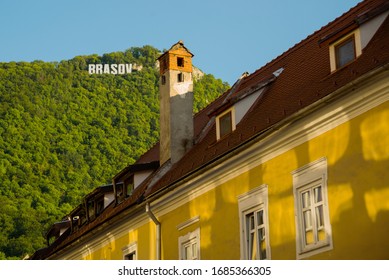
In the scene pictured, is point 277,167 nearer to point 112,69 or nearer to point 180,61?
point 180,61

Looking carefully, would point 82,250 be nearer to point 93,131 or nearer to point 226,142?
point 226,142

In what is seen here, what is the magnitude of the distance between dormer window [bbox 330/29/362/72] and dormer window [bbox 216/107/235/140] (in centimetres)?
421

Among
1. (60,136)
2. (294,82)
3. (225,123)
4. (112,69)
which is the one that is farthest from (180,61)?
(112,69)

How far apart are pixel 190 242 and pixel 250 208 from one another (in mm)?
3064

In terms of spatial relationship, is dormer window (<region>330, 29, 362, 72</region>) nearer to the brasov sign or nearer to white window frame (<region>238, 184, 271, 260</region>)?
white window frame (<region>238, 184, 271, 260</region>)

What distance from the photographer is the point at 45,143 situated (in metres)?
80.9

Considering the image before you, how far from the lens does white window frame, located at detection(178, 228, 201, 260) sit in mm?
23750

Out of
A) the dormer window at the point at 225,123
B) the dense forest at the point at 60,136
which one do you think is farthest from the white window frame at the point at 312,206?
the dense forest at the point at 60,136

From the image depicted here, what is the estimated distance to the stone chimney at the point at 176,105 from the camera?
91.9 feet

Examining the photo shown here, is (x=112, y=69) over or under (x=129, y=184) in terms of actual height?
over

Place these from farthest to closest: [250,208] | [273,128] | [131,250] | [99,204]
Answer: [99,204]
[131,250]
[250,208]
[273,128]

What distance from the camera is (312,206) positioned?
19.5 meters

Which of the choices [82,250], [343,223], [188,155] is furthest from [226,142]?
[82,250]

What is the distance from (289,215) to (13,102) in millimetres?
77862
